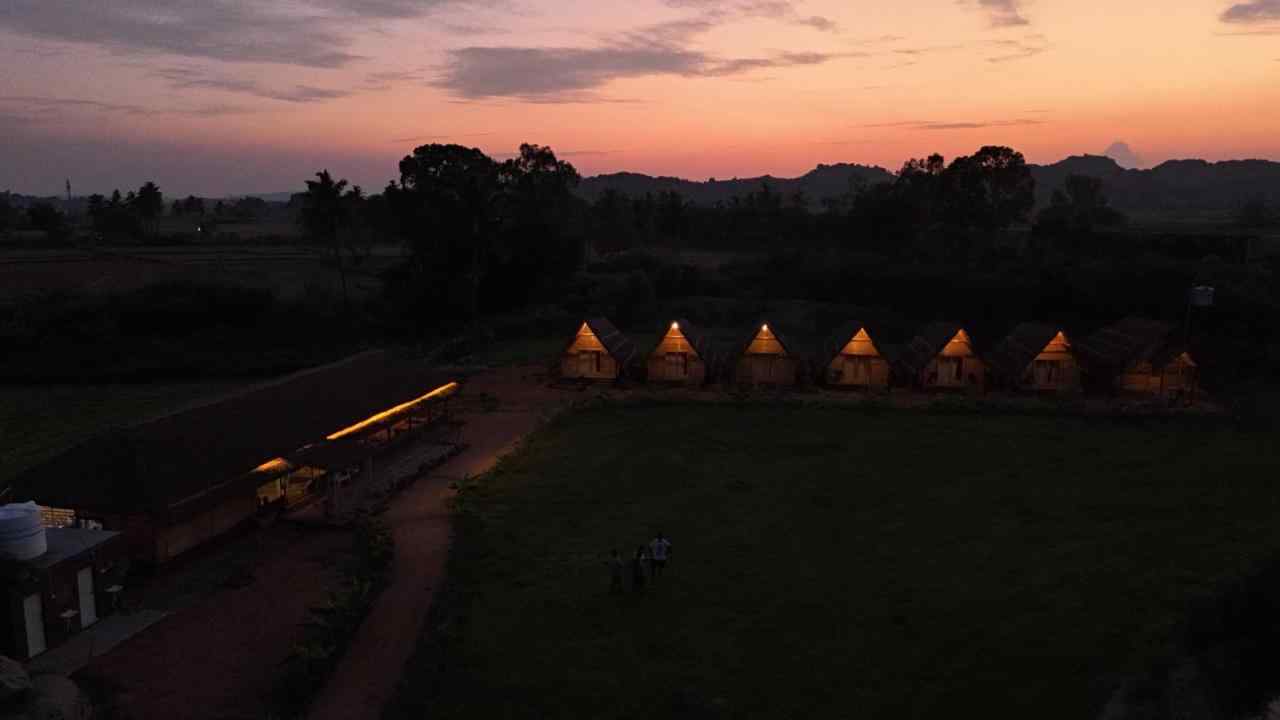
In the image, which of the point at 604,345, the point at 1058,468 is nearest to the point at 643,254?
the point at 604,345

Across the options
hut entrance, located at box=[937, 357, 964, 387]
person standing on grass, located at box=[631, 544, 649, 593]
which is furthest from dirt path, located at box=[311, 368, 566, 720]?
hut entrance, located at box=[937, 357, 964, 387]

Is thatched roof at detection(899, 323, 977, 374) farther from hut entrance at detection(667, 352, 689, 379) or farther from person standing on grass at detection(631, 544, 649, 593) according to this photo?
person standing on grass at detection(631, 544, 649, 593)

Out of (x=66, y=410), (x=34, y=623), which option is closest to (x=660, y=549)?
(x=34, y=623)

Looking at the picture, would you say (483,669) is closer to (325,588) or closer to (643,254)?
→ (325,588)

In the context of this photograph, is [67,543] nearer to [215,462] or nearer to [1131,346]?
[215,462]

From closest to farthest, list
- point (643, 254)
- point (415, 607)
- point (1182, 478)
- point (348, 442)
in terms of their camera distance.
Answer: point (415, 607)
point (348, 442)
point (1182, 478)
point (643, 254)

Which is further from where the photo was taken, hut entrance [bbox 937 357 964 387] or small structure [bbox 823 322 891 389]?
small structure [bbox 823 322 891 389]
